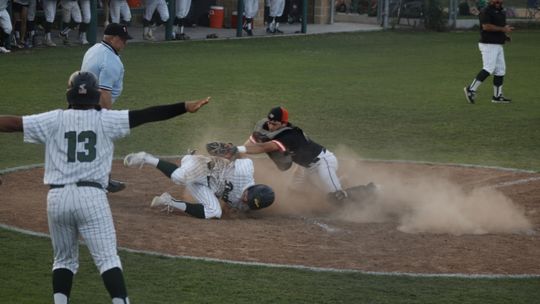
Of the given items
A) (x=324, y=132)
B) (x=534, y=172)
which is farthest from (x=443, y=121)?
(x=534, y=172)

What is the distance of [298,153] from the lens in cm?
1149

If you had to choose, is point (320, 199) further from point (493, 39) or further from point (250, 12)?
point (250, 12)

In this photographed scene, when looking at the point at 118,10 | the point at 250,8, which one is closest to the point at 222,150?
the point at 118,10

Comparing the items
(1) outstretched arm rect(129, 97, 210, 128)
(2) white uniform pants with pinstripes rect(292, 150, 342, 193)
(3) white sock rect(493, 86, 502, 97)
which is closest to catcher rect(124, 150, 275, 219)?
(2) white uniform pants with pinstripes rect(292, 150, 342, 193)

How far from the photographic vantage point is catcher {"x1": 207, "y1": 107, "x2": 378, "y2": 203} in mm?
11070

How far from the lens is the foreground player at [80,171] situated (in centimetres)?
671

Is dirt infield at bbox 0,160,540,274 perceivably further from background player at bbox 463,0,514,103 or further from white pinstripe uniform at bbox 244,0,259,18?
white pinstripe uniform at bbox 244,0,259,18

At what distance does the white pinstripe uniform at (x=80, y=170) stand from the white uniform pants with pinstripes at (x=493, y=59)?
43.8 feet

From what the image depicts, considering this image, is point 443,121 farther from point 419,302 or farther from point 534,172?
point 419,302

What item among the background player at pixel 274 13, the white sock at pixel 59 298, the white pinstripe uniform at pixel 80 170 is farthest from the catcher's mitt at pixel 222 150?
the background player at pixel 274 13

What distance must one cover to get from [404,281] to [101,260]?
2753 millimetres

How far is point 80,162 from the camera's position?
676 cm

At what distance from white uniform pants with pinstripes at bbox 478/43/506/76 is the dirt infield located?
6250mm

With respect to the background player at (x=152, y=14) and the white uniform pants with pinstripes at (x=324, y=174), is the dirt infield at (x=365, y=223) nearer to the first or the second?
the white uniform pants with pinstripes at (x=324, y=174)
